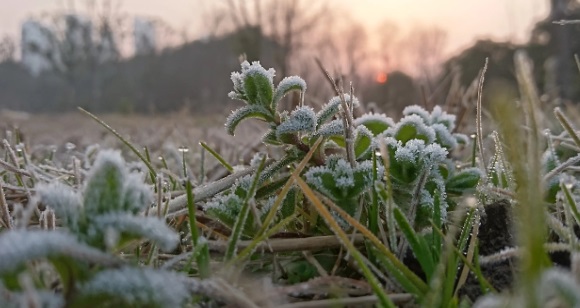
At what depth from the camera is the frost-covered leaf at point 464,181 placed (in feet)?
3.61

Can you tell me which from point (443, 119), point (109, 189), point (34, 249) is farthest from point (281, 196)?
point (443, 119)

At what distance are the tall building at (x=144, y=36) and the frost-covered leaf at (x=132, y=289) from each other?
37.2 meters

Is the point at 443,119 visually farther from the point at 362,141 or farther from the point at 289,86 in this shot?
the point at 289,86

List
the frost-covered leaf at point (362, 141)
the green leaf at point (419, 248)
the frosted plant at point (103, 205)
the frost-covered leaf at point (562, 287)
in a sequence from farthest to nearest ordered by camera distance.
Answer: the frost-covered leaf at point (362, 141)
the green leaf at point (419, 248)
the frosted plant at point (103, 205)
the frost-covered leaf at point (562, 287)

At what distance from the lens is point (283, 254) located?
37.3 inches

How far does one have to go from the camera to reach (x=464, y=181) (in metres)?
1.10

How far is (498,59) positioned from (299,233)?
46.7ft

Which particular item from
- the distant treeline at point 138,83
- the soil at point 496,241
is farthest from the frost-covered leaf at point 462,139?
the distant treeline at point 138,83

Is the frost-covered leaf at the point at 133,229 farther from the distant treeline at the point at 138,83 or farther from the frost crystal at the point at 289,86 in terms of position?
the distant treeline at the point at 138,83

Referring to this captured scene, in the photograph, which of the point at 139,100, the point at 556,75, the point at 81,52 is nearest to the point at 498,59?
the point at 556,75

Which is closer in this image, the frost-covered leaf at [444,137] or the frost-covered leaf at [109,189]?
the frost-covered leaf at [109,189]

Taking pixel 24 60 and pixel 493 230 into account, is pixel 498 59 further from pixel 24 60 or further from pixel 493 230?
pixel 24 60

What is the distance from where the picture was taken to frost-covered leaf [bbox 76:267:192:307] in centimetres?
55

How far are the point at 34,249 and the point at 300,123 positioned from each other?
51cm
